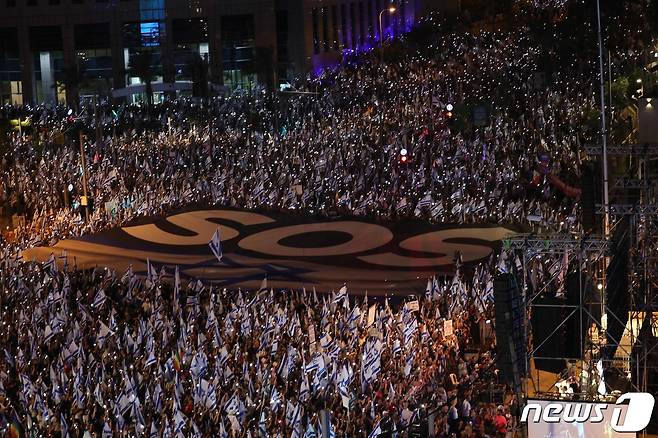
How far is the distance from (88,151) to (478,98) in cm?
1769

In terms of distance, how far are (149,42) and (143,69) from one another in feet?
15.2

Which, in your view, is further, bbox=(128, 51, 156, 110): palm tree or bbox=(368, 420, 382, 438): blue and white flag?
bbox=(128, 51, 156, 110): palm tree

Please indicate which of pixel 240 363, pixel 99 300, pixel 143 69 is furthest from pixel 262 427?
pixel 143 69

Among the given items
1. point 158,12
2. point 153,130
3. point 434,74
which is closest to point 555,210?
point 434,74

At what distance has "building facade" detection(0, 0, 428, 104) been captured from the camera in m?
81.4

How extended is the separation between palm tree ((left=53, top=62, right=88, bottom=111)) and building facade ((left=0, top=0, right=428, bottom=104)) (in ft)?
0.90

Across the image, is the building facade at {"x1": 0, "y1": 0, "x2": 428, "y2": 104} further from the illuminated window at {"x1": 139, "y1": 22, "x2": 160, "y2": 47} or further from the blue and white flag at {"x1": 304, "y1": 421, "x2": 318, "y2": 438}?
the blue and white flag at {"x1": 304, "y1": 421, "x2": 318, "y2": 438}

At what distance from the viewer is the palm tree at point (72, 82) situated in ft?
254

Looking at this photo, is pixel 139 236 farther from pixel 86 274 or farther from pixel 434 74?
pixel 434 74

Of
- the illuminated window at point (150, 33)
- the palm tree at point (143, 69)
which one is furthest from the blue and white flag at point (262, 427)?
the illuminated window at point (150, 33)

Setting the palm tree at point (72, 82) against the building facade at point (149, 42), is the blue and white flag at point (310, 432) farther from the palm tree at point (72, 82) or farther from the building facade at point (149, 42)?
the building facade at point (149, 42)

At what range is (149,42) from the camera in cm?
8275

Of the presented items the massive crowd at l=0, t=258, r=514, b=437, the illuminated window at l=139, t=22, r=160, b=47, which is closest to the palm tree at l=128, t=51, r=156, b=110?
the illuminated window at l=139, t=22, r=160, b=47

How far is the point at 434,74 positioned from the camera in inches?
Answer: 2308
